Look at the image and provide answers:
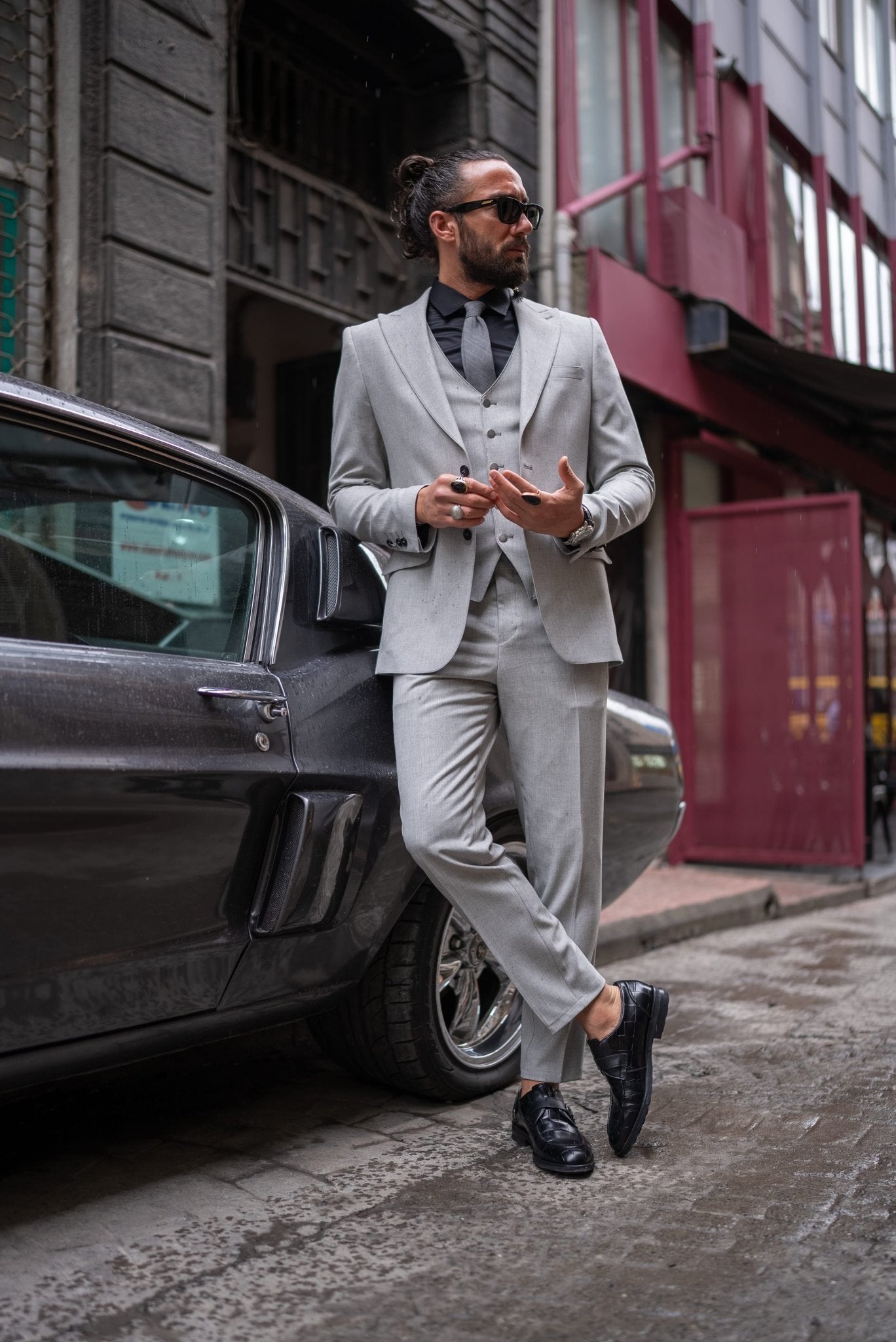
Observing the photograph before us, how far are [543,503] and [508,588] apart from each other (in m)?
0.29

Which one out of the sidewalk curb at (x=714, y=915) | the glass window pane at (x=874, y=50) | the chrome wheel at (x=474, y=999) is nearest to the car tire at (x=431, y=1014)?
the chrome wheel at (x=474, y=999)

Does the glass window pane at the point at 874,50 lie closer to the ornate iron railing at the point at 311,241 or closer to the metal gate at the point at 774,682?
the metal gate at the point at 774,682

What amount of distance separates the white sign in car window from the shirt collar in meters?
0.70

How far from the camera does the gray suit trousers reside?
2.80 meters

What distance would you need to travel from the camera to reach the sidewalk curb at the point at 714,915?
571 centimetres

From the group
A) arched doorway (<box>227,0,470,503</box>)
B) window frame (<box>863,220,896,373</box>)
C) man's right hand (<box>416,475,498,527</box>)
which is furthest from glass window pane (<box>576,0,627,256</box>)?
man's right hand (<box>416,475,498,527</box>)

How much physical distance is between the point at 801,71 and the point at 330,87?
6.26m

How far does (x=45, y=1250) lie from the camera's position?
2.34 metres

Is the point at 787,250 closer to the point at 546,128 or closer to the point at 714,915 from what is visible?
the point at 546,128

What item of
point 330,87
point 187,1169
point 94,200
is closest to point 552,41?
point 330,87

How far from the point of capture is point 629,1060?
282 centimetres

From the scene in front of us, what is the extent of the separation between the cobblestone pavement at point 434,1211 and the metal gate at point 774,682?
465cm

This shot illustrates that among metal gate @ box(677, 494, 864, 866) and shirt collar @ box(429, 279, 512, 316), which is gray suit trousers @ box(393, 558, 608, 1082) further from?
metal gate @ box(677, 494, 864, 866)

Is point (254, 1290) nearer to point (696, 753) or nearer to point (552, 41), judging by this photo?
point (696, 753)
